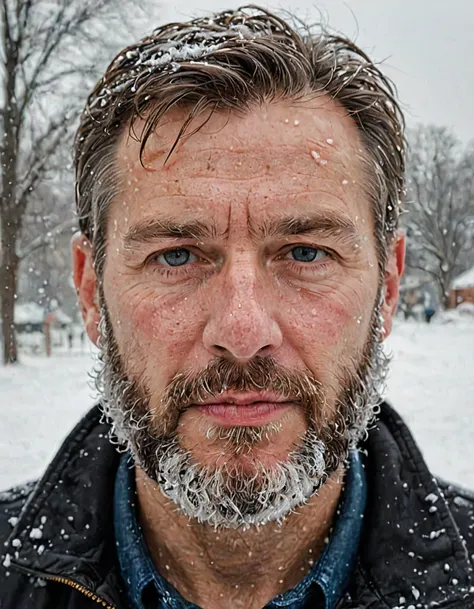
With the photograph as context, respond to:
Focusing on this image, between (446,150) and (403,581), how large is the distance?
133 feet

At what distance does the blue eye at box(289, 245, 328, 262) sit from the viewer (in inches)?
73.0

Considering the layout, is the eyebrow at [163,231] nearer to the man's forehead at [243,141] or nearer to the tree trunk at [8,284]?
the man's forehead at [243,141]

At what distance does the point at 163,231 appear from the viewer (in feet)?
6.01

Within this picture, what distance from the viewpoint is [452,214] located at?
130ft

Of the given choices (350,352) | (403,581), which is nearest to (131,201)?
(350,352)

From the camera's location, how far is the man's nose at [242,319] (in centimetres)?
168

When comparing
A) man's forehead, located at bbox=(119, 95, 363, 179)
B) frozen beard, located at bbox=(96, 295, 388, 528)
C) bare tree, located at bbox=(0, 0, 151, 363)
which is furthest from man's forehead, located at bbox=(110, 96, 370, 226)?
bare tree, located at bbox=(0, 0, 151, 363)

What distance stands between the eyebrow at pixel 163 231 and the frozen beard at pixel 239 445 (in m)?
0.40

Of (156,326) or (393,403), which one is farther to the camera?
(393,403)

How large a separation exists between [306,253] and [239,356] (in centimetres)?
43

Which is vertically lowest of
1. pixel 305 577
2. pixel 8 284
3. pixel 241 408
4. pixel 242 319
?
pixel 8 284

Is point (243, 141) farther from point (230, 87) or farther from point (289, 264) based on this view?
point (289, 264)

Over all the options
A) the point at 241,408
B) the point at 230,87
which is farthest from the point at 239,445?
the point at 230,87

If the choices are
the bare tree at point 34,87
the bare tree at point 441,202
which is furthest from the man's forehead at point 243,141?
the bare tree at point 441,202
